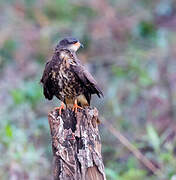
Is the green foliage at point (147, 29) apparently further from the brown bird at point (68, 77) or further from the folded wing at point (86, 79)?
the folded wing at point (86, 79)

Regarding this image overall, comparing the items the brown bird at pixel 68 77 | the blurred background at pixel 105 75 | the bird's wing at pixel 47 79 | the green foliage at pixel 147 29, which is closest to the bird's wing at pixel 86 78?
the brown bird at pixel 68 77

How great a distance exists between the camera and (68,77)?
5.34m

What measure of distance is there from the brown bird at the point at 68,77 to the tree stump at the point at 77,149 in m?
0.66

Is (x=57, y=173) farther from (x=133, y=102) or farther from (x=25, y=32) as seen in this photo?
(x=25, y=32)

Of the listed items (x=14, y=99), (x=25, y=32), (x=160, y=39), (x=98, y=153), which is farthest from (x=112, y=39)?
(x=98, y=153)

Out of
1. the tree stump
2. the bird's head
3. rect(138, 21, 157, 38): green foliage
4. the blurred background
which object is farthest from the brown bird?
rect(138, 21, 157, 38): green foliage

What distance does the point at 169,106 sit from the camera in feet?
33.4

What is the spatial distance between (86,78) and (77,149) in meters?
0.90

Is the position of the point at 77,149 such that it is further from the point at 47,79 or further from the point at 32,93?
the point at 32,93

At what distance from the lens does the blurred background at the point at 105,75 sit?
25.1ft

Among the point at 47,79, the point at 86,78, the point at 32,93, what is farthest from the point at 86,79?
the point at 32,93

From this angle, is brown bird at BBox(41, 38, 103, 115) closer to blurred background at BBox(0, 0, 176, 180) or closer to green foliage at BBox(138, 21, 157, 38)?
blurred background at BBox(0, 0, 176, 180)

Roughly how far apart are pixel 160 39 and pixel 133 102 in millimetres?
2490

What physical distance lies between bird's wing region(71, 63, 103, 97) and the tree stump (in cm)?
59
